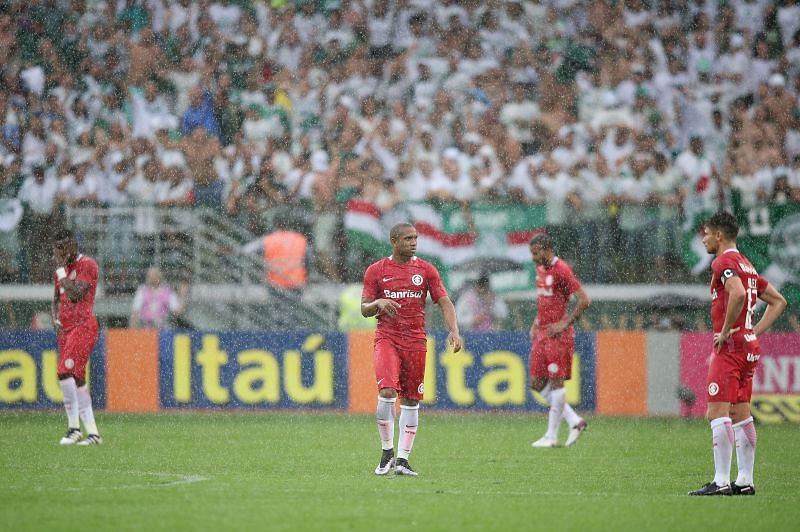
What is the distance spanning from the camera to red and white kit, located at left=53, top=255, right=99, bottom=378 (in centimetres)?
1523

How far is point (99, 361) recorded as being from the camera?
1997cm

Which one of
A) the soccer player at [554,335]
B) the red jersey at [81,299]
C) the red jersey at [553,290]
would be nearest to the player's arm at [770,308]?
the soccer player at [554,335]

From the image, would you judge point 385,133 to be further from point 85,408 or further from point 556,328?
point 85,408

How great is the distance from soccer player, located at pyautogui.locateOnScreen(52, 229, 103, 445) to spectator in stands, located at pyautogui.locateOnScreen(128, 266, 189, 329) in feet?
16.2

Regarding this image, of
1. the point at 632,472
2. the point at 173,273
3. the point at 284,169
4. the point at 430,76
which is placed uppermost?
the point at 430,76

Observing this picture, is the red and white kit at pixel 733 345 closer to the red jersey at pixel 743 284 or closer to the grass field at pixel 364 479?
the red jersey at pixel 743 284

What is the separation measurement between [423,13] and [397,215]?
19.2 feet

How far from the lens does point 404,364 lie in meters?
12.0

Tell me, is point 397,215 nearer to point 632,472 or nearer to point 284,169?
point 284,169

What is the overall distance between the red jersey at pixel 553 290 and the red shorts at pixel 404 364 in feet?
13.4

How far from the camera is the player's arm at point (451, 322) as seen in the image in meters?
11.7

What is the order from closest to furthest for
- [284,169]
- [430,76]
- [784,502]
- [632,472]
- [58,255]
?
[784,502] → [632,472] → [58,255] → [284,169] → [430,76]

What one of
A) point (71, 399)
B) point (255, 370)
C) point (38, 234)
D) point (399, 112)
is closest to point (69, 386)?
point (71, 399)

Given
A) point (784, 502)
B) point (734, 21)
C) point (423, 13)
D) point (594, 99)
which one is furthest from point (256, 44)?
point (784, 502)
